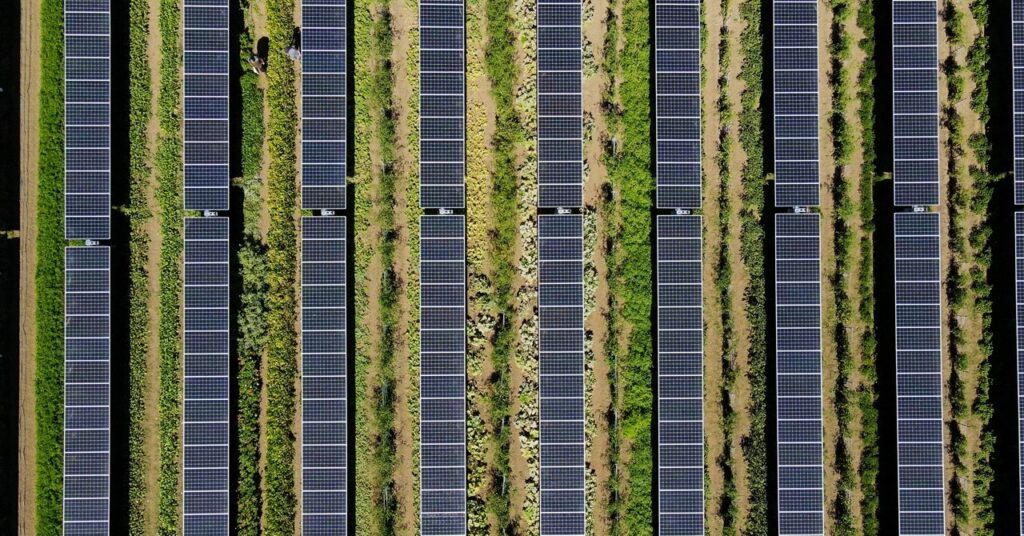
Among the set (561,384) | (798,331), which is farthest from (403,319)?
(798,331)

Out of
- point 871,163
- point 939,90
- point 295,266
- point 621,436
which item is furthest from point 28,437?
point 939,90

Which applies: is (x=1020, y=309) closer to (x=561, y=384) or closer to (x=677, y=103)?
(x=677, y=103)

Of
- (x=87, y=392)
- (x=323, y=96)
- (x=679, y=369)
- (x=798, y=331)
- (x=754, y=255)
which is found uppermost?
(x=323, y=96)

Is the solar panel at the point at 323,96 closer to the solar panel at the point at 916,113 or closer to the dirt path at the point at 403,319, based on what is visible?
the dirt path at the point at 403,319

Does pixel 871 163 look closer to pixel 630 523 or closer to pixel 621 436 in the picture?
pixel 621 436

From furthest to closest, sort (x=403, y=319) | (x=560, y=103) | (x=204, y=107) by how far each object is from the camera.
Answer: (x=403, y=319), (x=560, y=103), (x=204, y=107)
